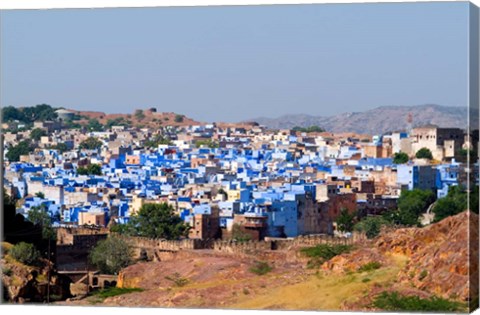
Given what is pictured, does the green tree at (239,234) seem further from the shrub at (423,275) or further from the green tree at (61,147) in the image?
the shrub at (423,275)

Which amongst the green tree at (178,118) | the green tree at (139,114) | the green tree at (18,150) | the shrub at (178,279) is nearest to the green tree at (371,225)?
the shrub at (178,279)

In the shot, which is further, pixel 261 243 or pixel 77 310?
pixel 261 243

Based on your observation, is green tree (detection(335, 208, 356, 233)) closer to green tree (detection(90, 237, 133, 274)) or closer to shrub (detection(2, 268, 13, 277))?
green tree (detection(90, 237, 133, 274))

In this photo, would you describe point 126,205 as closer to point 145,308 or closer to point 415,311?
point 145,308

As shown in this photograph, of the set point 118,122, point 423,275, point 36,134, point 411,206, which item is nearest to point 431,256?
point 423,275

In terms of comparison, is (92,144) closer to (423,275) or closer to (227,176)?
(227,176)

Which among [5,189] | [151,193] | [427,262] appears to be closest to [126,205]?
[151,193]
